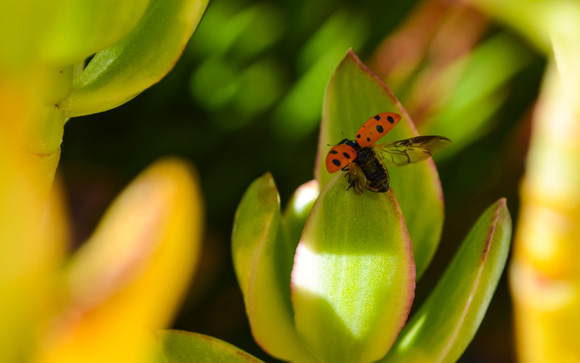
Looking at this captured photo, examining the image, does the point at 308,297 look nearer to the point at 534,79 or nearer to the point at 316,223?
Answer: the point at 316,223

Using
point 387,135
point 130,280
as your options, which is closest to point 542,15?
point 387,135

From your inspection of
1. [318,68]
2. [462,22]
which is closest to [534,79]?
[462,22]

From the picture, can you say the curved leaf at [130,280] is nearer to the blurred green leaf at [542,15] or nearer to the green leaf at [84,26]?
the green leaf at [84,26]

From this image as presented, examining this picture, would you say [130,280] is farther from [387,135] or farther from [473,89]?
[473,89]

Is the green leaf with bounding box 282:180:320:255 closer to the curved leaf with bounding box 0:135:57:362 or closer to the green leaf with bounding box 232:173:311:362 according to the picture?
the green leaf with bounding box 232:173:311:362

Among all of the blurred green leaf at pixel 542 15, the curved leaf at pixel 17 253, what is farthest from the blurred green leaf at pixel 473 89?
the curved leaf at pixel 17 253

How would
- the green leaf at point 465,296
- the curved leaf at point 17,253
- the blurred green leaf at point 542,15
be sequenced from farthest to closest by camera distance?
the blurred green leaf at point 542,15 → the green leaf at point 465,296 → the curved leaf at point 17,253
